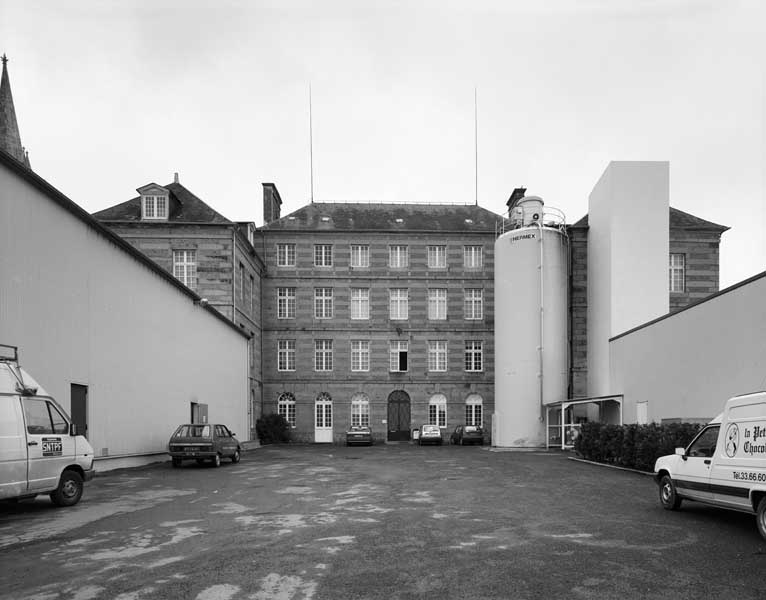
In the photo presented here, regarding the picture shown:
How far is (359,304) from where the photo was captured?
137 ft

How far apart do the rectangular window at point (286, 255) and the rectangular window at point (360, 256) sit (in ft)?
12.9

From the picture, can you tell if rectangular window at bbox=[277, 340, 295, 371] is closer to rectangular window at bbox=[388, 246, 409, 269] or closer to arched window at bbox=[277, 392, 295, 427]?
arched window at bbox=[277, 392, 295, 427]

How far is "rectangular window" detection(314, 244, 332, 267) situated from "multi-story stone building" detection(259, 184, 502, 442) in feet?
0.22

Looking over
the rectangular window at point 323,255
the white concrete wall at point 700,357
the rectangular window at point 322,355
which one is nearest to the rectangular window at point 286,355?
the rectangular window at point 322,355

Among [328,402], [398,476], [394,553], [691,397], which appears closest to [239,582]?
[394,553]

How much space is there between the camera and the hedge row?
54.1ft

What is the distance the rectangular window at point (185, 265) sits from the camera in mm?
34625

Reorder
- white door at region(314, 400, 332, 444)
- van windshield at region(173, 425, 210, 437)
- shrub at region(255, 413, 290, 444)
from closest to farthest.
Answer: van windshield at region(173, 425, 210, 437)
shrub at region(255, 413, 290, 444)
white door at region(314, 400, 332, 444)

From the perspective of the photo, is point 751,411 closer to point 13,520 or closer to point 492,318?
point 13,520

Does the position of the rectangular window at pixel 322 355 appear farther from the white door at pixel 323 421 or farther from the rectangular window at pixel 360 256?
the rectangular window at pixel 360 256

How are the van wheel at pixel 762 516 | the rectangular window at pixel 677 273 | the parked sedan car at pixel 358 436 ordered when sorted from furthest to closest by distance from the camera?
the rectangular window at pixel 677 273
the parked sedan car at pixel 358 436
the van wheel at pixel 762 516

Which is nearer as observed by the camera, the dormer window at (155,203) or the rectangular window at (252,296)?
the dormer window at (155,203)

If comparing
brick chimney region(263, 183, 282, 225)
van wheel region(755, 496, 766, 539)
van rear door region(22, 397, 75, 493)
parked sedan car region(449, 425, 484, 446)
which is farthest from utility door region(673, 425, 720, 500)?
brick chimney region(263, 183, 282, 225)

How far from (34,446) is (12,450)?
465 millimetres
